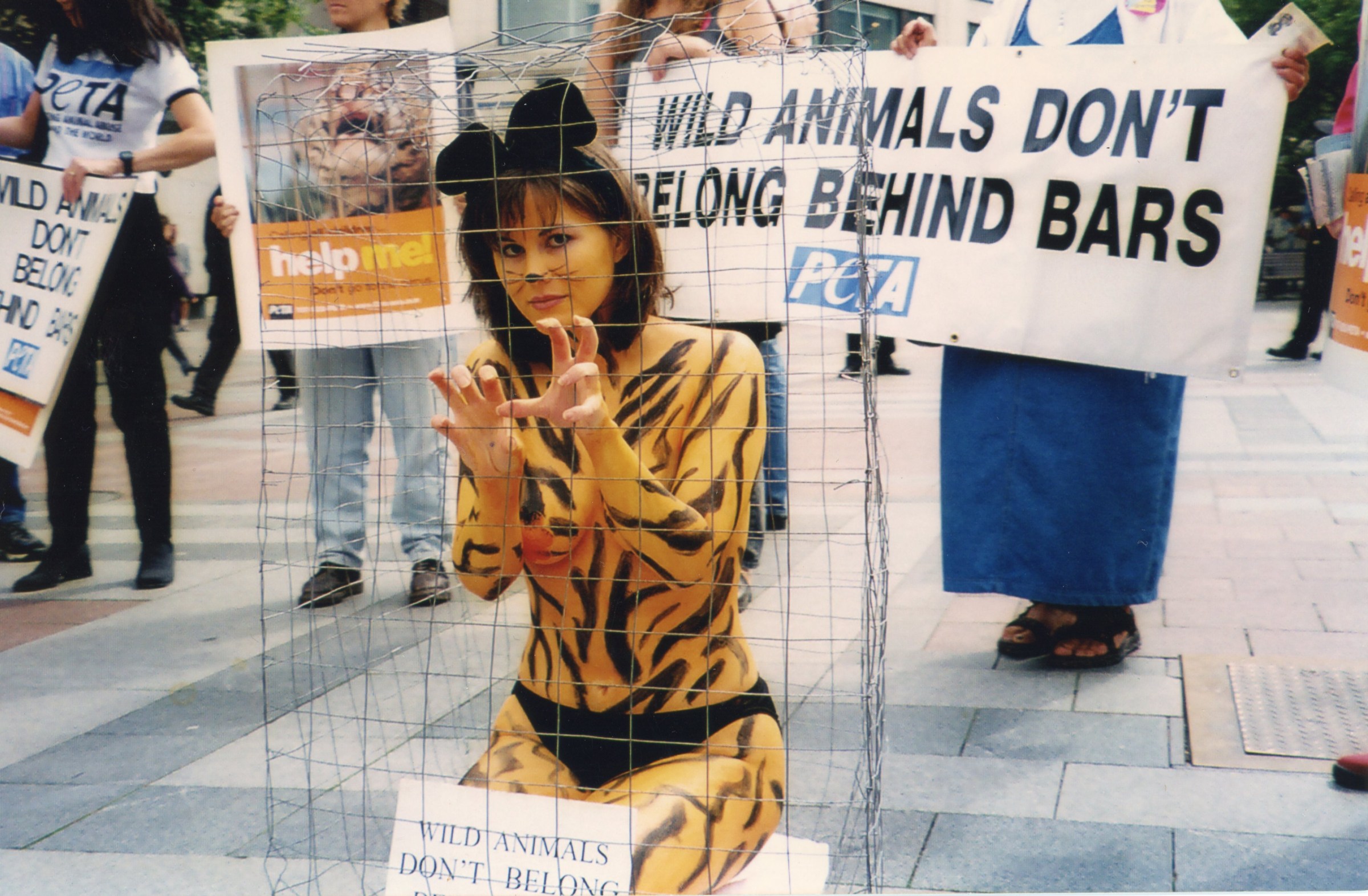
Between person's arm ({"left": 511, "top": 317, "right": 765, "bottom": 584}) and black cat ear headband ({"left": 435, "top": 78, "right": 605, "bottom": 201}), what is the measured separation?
0.26 metres

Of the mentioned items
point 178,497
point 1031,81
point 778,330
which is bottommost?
point 178,497

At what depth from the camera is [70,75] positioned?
425 cm

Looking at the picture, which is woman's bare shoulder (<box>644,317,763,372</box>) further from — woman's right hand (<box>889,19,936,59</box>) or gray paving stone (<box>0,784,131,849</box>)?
gray paving stone (<box>0,784,131,849</box>)

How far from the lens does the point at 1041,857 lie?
2.39 m

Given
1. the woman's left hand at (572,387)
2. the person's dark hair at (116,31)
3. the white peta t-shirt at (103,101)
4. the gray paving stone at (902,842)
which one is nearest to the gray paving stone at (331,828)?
the gray paving stone at (902,842)

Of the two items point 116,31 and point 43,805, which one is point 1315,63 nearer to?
point 116,31

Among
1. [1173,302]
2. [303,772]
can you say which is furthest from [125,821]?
[1173,302]

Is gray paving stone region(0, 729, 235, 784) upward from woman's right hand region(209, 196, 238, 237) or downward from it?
downward

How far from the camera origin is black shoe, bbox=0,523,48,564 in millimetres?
4996

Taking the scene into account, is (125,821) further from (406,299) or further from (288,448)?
(288,448)

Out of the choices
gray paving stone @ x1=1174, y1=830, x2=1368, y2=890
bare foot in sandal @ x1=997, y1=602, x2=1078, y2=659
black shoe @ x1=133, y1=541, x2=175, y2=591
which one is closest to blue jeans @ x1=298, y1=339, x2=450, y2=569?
black shoe @ x1=133, y1=541, x2=175, y2=591

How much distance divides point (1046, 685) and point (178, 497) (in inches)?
176

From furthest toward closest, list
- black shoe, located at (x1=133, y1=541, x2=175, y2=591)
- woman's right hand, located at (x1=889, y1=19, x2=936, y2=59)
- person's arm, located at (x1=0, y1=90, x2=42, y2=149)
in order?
black shoe, located at (x1=133, y1=541, x2=175, y2=591)
person's arm, located at (x1=0, y1=90, x2=42, y2=149)
woman's right hand, located at (x1=889, y1=19, x2=936, y2=59)

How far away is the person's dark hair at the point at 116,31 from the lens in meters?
4.19
